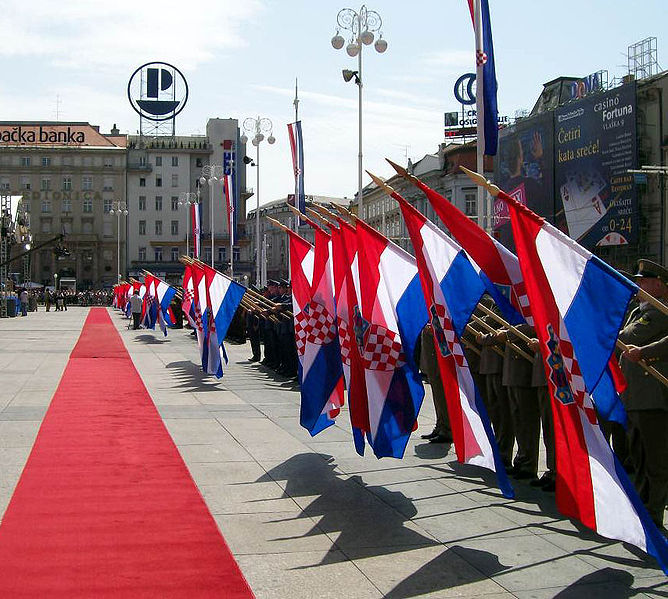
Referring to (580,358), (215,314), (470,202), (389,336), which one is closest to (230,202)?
(215,314)

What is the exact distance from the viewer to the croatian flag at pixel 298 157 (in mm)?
28062

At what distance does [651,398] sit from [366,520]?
2305mm

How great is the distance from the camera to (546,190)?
172 ft

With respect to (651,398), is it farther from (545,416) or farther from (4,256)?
(4,256)

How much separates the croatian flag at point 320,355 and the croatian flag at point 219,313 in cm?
703

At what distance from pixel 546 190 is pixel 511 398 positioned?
1765 inches

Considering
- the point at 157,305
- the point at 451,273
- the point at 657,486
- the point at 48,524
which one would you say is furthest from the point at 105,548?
the point at 157,305

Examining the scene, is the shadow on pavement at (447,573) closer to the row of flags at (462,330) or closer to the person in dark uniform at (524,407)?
the row of flags at (462,330)

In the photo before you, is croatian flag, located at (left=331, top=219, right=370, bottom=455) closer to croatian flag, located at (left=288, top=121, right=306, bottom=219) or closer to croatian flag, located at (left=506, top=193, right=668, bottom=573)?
croatian flag, located at (left=506, top=193, right=668, bottom=573)

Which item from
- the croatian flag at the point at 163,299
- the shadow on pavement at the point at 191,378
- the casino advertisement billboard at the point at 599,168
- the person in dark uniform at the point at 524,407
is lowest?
the shadow on pavement at the point at 191,378

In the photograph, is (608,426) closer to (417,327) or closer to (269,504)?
(417,327)

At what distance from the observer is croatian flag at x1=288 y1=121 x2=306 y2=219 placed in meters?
28.1

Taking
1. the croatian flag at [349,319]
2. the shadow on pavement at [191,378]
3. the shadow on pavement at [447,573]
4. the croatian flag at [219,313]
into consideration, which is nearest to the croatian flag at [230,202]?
the shadow on pavement at [191,378]

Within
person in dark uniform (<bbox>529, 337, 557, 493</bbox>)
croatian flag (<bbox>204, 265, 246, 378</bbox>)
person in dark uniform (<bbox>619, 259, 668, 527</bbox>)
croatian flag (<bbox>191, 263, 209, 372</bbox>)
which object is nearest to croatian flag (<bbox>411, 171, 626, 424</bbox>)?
person in dark uniform (<bbox>619, 259, 668, 527</bbox>)
